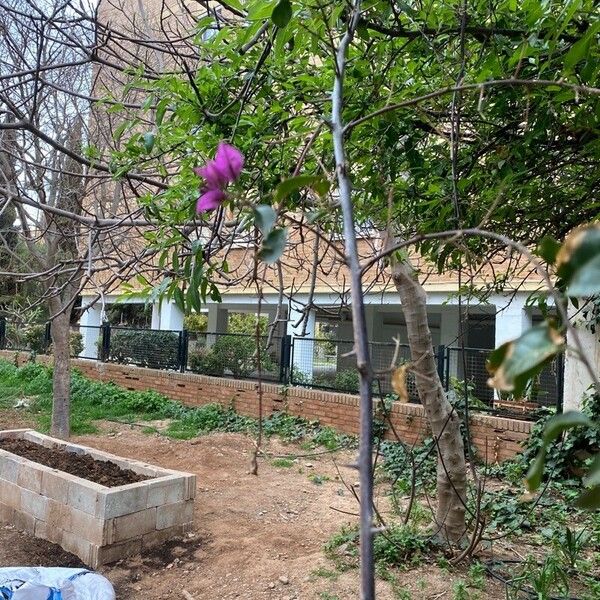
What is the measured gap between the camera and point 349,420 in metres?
→ 8.52

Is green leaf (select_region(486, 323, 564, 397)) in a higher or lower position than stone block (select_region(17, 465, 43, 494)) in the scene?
higher

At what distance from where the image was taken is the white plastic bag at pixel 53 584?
9.57 feet

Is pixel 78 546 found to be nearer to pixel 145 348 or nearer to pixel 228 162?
pixel 228 162

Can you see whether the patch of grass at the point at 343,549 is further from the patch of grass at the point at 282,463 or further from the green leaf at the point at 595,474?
the green leaf at the point at 595,474

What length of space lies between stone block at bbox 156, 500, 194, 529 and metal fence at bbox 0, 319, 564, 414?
9.33ft

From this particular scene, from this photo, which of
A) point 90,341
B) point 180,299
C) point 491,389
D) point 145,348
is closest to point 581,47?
point 180,299

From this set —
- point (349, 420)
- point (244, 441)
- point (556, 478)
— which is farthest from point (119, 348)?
point (556, 478)

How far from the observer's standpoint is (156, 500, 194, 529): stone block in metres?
4.64

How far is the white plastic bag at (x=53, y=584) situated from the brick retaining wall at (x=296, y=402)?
3.34m

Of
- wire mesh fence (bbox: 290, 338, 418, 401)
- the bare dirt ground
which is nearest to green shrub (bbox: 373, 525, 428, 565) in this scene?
the bare dirt ground

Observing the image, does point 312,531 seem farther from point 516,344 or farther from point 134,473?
point 516,344

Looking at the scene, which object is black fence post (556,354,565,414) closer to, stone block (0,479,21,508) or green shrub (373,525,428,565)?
green shrub (373,525,428,565)

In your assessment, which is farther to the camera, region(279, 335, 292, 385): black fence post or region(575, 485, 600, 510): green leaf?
region(279, 335, 292, 385): black fence post

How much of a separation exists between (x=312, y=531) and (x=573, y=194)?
3.32 meters
